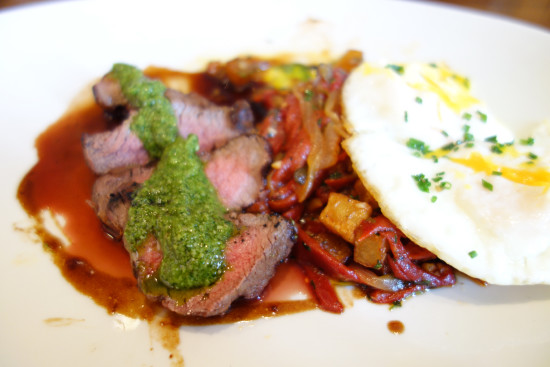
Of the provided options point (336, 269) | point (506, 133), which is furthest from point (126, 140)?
point (506, 133)

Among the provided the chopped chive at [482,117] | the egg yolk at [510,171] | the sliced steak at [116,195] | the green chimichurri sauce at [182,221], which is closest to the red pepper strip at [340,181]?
the egg yolk at [510,171]

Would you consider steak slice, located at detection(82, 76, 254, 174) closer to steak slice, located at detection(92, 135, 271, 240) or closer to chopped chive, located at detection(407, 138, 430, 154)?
steak slice, located at detection(92, 135, 271, 240)

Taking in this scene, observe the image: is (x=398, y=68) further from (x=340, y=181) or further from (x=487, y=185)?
(x=487, y=185)

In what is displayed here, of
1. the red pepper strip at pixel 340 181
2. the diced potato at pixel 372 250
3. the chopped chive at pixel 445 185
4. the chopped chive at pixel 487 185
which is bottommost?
the diced potato at pixel 372 250

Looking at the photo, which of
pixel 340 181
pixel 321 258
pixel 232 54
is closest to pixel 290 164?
pixel 340 181

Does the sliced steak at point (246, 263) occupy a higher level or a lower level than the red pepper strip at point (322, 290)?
higher

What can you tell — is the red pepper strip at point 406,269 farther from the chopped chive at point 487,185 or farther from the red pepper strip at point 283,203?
the red pepper strip at point 283,203
